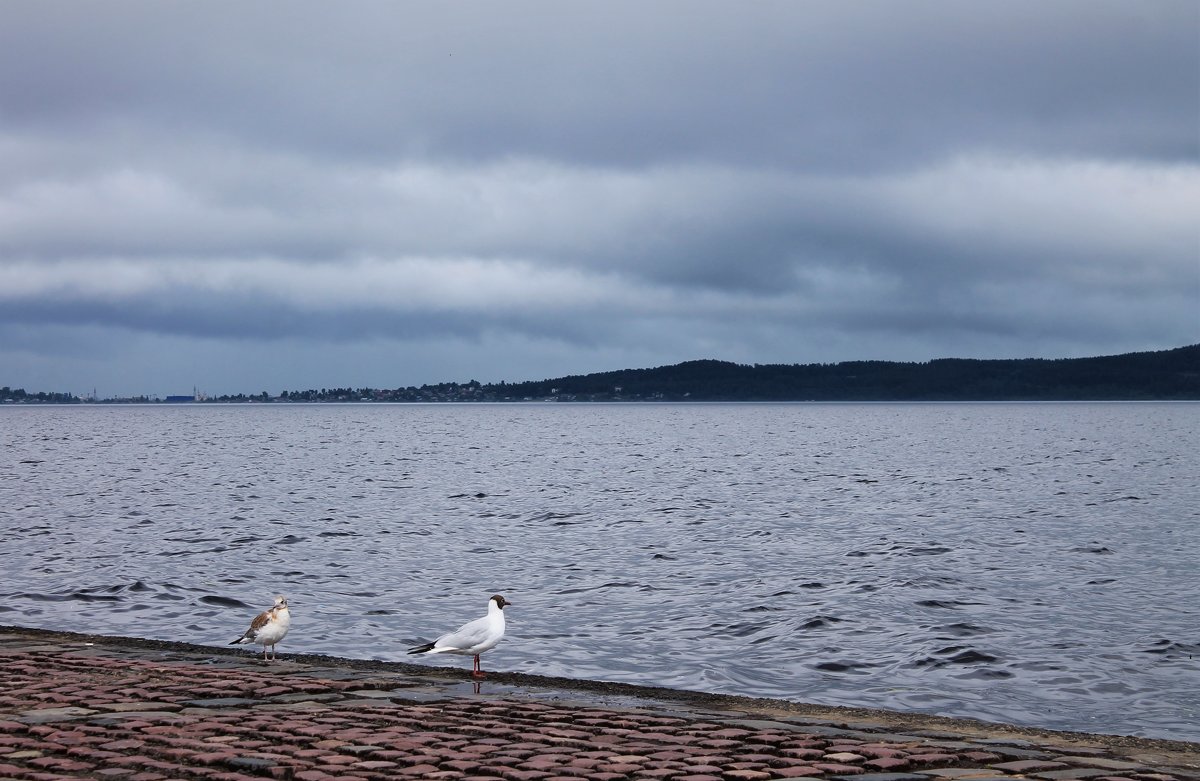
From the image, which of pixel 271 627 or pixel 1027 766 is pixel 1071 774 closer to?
pixel 1027 766

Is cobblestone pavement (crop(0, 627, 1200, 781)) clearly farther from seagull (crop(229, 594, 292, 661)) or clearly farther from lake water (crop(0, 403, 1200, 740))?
lake water (crop(0, 403, 1200, 740))

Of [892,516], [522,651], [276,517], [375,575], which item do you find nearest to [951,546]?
[892,516]

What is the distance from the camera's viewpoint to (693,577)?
2489cm

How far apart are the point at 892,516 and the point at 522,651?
84.3ft

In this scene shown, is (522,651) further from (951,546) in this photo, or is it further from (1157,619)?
(951,546)

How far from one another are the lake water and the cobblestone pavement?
4.07 meters

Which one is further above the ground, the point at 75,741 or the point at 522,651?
the point at 75,741

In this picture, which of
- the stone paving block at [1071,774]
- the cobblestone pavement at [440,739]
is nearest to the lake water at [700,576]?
the cobblestone pavement at [440,739]

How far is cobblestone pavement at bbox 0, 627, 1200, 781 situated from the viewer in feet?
26.2

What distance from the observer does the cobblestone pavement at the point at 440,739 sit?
7.99 m

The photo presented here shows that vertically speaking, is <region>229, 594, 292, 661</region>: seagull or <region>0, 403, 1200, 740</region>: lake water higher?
<region>229, 594, 292, 661</region>: seagull

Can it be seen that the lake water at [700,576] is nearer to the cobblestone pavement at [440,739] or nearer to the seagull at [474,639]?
the seagull at [474,639]

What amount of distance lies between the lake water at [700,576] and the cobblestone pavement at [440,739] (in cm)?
407

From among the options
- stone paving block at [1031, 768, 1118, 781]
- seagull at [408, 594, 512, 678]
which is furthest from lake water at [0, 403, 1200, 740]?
stone paving block at [1031, 768, 1118, 781]
